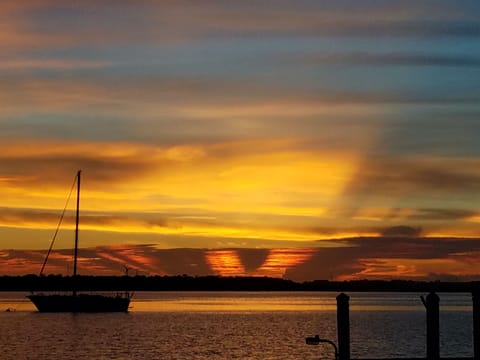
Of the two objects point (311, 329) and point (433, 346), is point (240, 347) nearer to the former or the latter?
point (311, 329)

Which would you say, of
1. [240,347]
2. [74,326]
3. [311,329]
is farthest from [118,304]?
[240,347]

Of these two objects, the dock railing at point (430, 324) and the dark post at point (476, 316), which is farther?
the dock railing at point (430, 324)

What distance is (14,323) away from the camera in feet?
416

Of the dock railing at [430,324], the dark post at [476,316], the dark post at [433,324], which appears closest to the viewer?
the dark post at [476,316]

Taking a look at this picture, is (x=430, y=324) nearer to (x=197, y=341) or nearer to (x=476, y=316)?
(x=476, y=316)

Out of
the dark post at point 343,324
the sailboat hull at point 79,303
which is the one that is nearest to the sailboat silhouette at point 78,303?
the sailboat hull at point 79,303

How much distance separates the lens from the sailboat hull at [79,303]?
12512 cm

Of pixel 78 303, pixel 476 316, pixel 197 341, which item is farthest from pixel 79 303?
pixel 476 316

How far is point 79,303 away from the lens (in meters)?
125

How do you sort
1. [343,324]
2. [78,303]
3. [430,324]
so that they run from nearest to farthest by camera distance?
[343,324] → [430,324] → [78,303]

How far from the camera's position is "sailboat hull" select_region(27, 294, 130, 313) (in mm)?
125125

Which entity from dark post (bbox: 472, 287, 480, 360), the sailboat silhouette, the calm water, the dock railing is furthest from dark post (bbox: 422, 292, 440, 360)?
the sailboat silhouette

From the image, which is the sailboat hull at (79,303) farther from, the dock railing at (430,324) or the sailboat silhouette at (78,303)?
the dock railing at (430,324)

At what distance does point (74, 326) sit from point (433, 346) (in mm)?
88590
